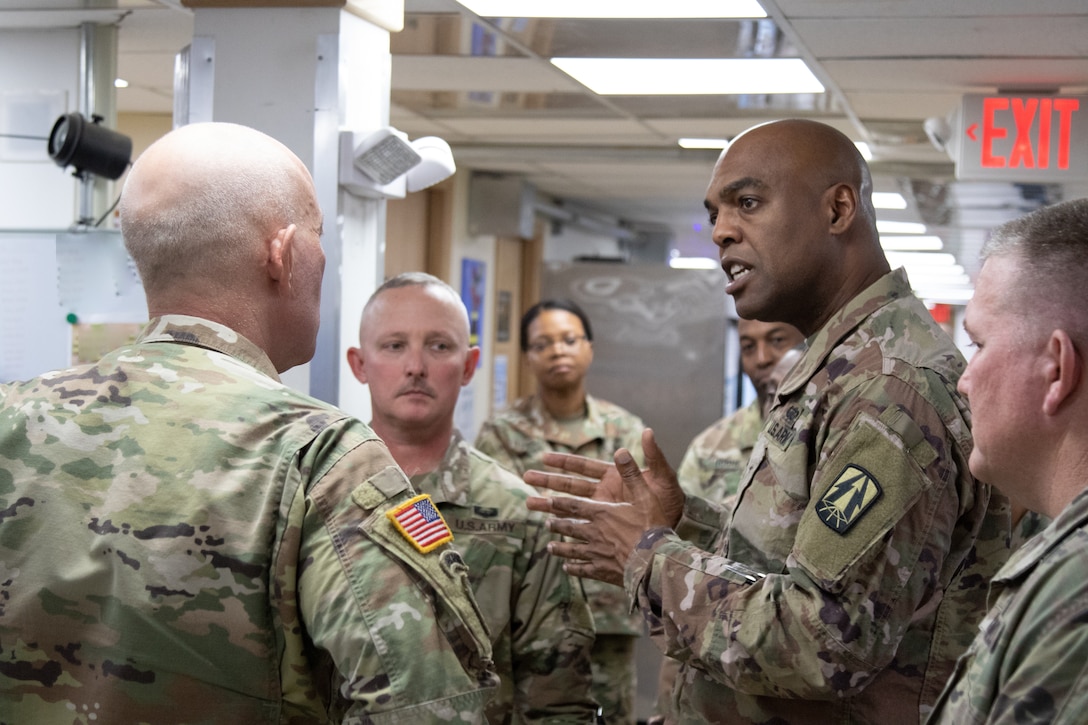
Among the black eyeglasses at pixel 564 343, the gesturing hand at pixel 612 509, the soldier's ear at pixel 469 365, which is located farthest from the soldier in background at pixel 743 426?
the gesturing hand at pixel 612 509

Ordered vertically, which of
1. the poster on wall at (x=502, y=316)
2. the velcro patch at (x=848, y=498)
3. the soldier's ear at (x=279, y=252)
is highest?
the soldier's ear at (x=279, y=252)

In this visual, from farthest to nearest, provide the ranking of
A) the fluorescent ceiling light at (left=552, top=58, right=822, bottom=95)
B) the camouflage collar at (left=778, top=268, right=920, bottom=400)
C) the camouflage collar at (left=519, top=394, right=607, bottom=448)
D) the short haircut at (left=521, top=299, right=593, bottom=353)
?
the short haircut at (left=521, top=299, right=593, bottom=353) < the camouflage collar at (left=519, top=394, right=607, bottom=448) < the fluorescent ceiling light at (left=552, top=58, right=822, bottom=95) < the camouflage collar at (left=778, top=268, right=920, bottom=400)

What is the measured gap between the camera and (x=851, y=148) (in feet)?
6.89

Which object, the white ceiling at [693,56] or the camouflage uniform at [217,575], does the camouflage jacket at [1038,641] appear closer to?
the camouflage uniform at [217,575]

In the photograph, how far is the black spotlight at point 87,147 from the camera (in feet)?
11.6

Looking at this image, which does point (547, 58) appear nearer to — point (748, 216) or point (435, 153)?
point (435, 153)

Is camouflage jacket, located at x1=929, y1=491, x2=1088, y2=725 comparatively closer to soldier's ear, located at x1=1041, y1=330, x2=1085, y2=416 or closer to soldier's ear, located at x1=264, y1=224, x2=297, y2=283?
soldier's ear, located at x1=1041, y1=330, x2=1085, y2=416

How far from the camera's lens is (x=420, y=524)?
1.38 m

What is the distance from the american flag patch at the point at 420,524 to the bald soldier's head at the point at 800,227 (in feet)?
2.85

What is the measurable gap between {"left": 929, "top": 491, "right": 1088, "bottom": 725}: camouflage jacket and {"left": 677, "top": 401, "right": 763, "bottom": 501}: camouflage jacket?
3126 millimetres

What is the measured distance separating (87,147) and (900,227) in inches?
300

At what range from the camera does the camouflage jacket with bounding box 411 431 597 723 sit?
232 cm

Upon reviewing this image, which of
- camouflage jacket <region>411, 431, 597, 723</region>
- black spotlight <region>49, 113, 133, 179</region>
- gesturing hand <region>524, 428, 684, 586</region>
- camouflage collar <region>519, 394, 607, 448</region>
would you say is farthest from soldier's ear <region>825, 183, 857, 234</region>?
camouflage collar <region>519, 394, 607, 448</region>

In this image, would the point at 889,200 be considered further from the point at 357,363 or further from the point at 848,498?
the point at 848,498
